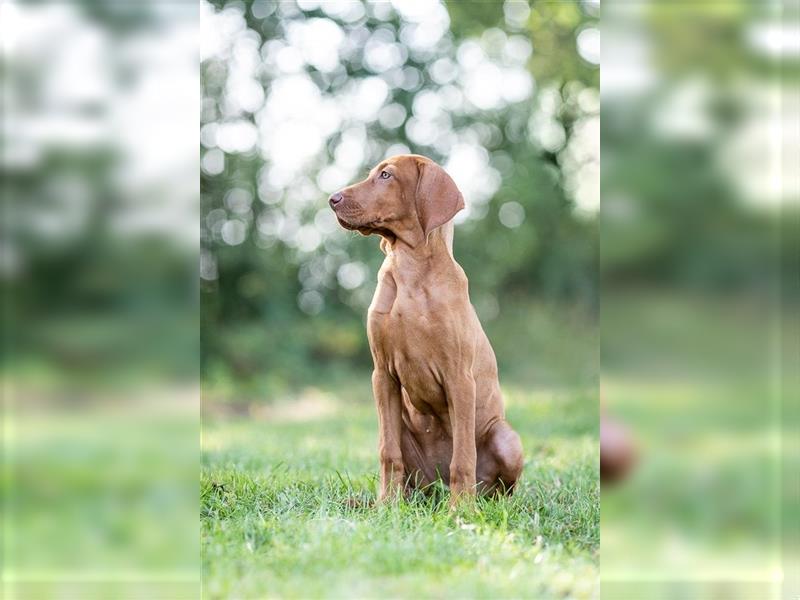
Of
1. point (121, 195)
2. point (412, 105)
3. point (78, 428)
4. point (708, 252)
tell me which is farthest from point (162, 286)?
point (412, 105)

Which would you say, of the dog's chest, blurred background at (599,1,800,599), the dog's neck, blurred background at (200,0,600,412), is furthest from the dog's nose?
blurred background at (200,0,600,412)

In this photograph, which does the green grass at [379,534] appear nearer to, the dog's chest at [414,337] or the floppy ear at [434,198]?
the dog's chest at [414,337]

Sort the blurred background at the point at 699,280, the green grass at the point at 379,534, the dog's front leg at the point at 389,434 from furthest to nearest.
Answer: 1. the dog's front leg at the point at 389,434
2. the green grass at the point at 379,534
3. the blurred background at the point at 699,280

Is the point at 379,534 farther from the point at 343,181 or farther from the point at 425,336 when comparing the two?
the point at 343,181

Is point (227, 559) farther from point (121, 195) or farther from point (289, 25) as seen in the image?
point (289, 25)

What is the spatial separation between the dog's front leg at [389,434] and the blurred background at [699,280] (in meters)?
1.62

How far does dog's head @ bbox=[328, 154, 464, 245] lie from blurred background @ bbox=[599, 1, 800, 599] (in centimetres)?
158

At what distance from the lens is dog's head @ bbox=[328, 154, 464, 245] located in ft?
11.3

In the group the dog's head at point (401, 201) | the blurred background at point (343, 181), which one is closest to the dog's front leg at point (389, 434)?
the dog's head at point (401, 201)

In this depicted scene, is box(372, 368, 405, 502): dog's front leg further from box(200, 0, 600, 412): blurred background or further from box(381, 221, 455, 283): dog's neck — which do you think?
box(200, 0, 600, 412): blurred background

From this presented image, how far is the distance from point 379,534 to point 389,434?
599 millimetres

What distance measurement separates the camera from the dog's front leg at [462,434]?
3389 mm

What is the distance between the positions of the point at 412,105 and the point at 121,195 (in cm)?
825

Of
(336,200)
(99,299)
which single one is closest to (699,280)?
(99,299)
